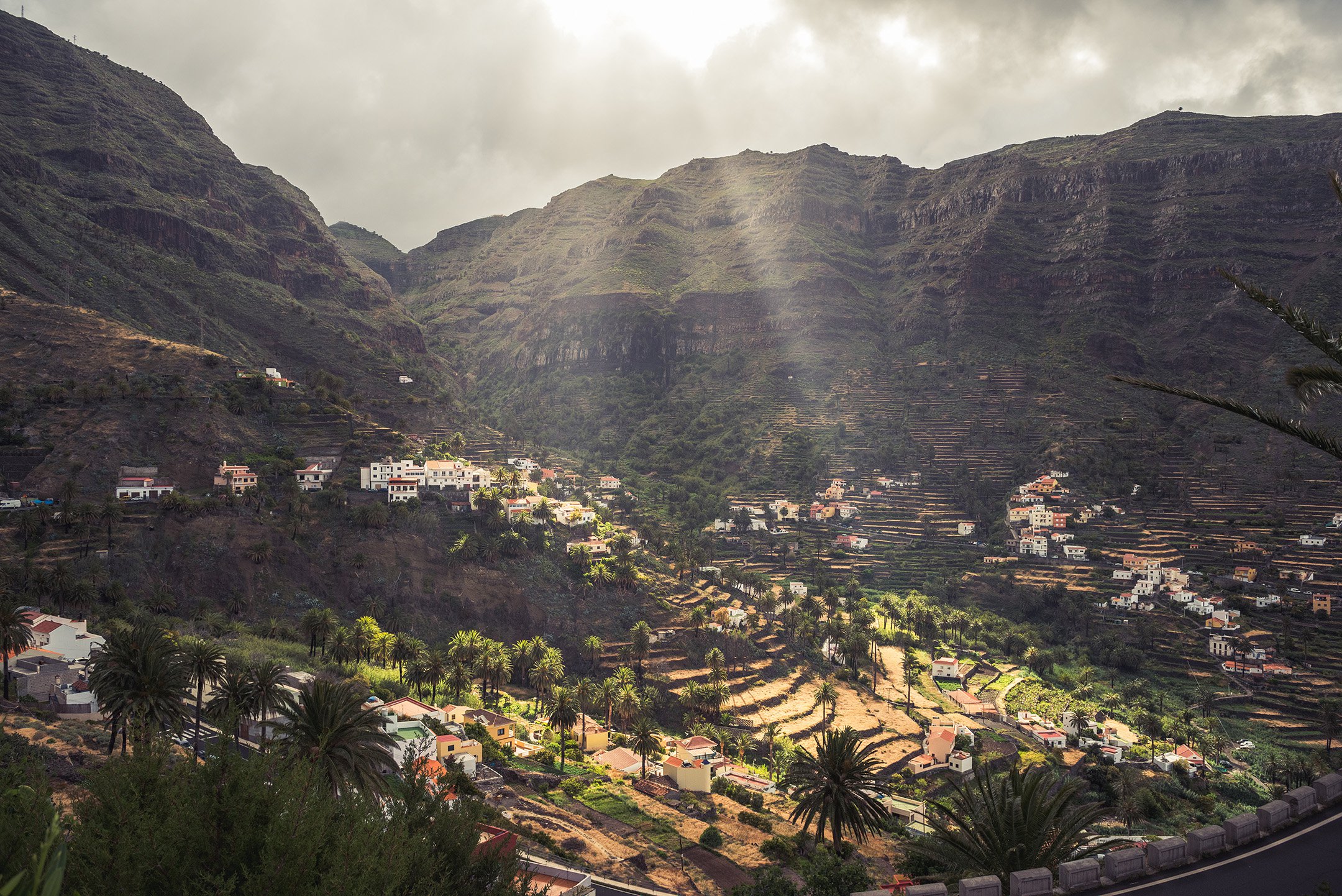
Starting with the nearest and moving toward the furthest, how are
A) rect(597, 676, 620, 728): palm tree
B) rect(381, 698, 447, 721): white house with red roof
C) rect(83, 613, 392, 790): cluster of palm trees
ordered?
rect(83, 613, 392, 790): cluster of palm trees → rect(381, 698, 447, 721): white house with red roof → rect(597, 676, 620, 728): palm tree

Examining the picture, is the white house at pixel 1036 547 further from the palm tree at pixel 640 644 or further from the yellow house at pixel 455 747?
the yellow house at pixel 455 747

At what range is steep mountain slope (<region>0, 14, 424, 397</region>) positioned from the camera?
7288 centimetres

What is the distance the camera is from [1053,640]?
203 ft

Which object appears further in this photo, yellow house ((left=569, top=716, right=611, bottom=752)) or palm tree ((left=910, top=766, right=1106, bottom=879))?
yellow house ((left=569, top=716, right=611, bottom=752))

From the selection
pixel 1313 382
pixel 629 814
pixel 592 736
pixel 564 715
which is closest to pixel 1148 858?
pixel 1313 382

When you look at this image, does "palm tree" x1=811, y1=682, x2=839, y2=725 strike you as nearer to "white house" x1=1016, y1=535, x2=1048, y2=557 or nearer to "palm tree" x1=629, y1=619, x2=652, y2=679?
"palm tree" x1=629, y1=619, x2=652, y2=679

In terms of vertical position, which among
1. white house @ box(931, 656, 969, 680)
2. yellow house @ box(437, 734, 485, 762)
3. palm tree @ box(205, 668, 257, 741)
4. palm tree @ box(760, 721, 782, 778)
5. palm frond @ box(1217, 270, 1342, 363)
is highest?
palm frond @ box(1217, 270, 1342, 363)

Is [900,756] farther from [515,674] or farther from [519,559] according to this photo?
[519,559]

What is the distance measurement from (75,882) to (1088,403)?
108481 mm

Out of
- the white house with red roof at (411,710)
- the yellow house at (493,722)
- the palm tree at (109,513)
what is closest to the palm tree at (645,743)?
the yellow house at (493,722)

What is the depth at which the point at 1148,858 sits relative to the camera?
8.53 m

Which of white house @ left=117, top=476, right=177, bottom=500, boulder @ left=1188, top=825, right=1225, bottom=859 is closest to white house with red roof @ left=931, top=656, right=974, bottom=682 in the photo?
boulder @ left=1188, top=825, right=1225, bottom=859

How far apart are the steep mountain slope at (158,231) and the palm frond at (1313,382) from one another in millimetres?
81070

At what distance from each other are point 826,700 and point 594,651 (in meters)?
14.9
